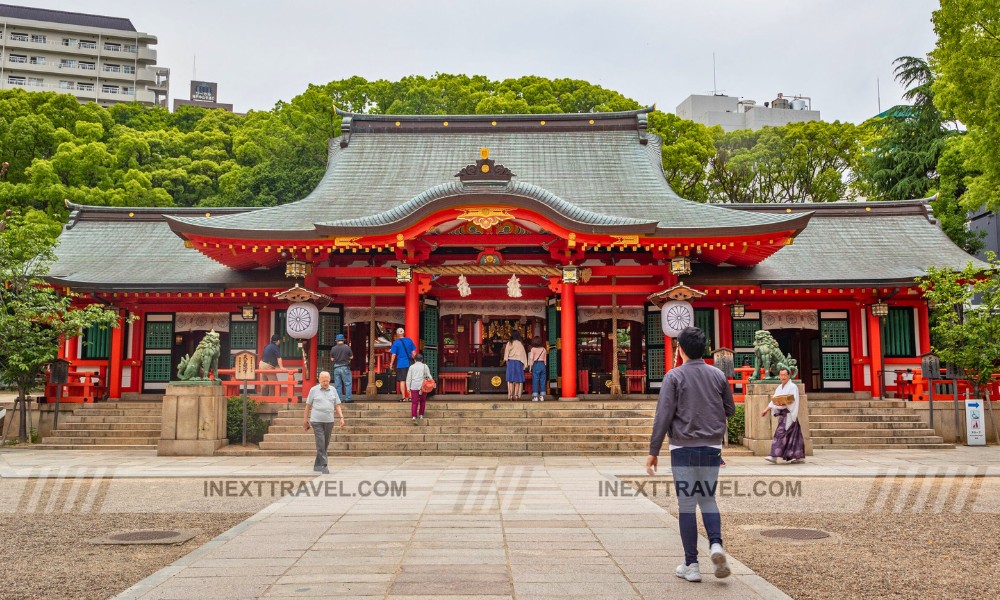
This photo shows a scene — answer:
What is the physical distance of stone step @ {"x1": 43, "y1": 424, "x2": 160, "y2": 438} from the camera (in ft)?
55.6

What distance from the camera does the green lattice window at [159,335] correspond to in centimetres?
2083

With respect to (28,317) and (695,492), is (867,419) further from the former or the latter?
(28,317)

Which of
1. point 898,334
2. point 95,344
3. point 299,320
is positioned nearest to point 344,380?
point 299,320

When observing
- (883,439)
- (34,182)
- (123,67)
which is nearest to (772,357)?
(883,439)

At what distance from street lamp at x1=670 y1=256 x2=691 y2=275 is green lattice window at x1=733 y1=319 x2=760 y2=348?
Answer: 11.1 ft

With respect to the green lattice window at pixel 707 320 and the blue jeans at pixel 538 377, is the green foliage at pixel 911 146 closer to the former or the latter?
the green lattice window at pixel 707 320

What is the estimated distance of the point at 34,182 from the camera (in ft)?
111

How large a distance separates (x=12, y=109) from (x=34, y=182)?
6215mm

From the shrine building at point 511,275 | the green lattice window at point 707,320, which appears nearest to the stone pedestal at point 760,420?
the shrine building at point 511,275

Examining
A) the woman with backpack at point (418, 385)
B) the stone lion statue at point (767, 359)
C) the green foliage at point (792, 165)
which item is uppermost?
the green foliage at point (792, 165)

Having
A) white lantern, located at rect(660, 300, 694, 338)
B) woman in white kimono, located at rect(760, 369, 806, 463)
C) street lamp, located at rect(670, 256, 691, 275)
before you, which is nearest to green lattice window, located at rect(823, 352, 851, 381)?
street lamp, located at rect(670, 256, 691, 275)

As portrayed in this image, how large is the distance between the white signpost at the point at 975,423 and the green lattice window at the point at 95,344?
2050cm

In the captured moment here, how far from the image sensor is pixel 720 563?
5473mm

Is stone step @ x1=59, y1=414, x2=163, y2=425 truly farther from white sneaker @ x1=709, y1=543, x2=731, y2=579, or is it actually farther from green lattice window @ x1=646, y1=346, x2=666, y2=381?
white sneaker @ x1=709, y1=543, x2=731, y2=579
